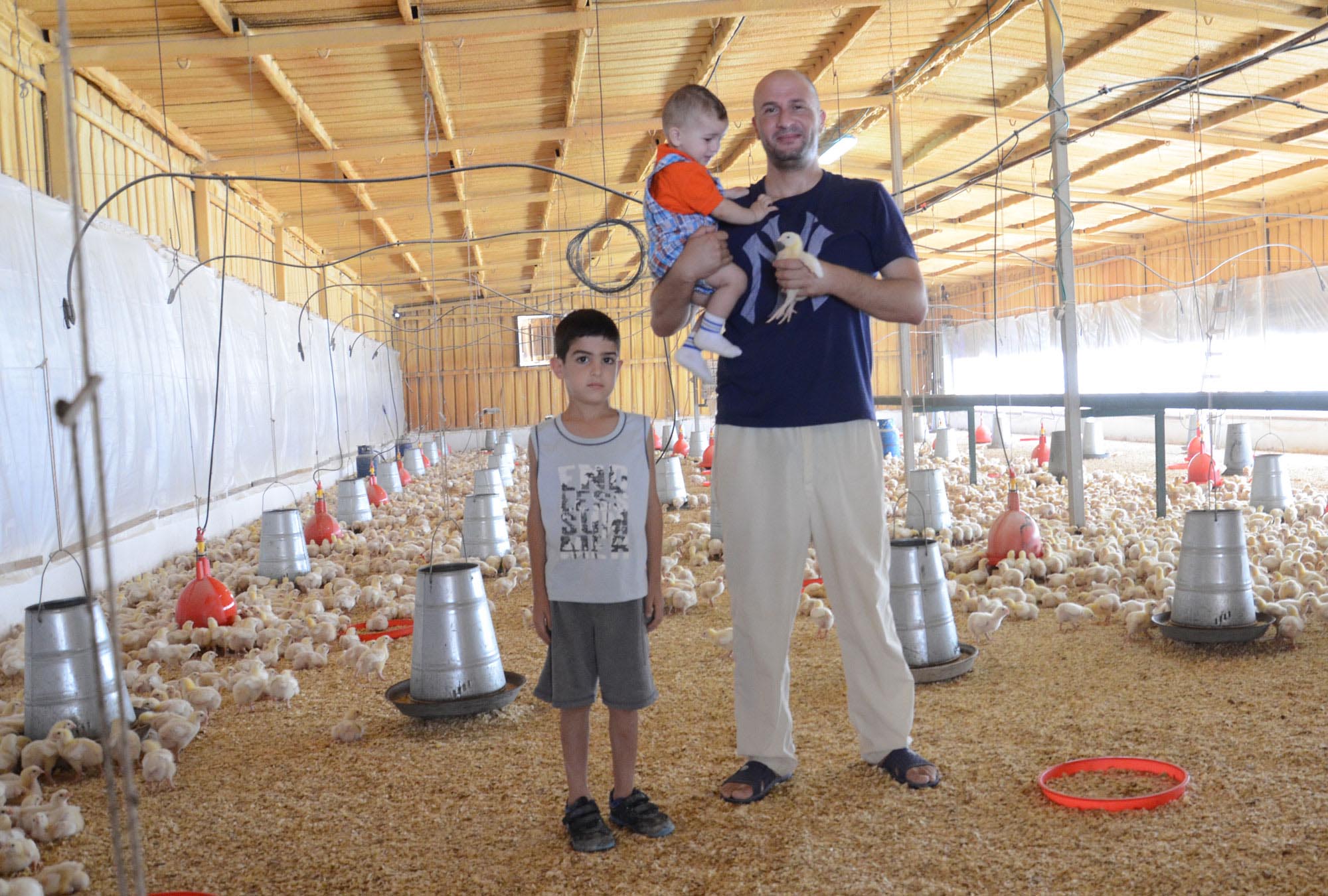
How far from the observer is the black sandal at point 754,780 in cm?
202

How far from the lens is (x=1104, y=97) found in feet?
30.1

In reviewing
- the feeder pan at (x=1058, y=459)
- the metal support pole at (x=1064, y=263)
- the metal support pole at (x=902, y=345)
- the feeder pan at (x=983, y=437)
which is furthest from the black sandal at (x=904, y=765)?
the feeder pan at (x=983, y=437)

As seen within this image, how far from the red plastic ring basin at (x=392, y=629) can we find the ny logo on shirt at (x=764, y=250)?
246 cm

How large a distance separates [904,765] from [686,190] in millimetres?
1307

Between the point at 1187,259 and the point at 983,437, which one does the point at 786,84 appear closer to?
the point at 983,437

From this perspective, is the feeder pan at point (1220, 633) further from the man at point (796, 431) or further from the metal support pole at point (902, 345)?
the metal support pole at point (902, 345)

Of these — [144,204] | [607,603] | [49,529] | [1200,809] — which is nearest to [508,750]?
[607,603]

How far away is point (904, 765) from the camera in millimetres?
2084

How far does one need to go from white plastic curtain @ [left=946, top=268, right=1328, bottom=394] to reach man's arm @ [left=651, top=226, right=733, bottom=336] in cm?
878

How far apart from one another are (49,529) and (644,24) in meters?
4.91

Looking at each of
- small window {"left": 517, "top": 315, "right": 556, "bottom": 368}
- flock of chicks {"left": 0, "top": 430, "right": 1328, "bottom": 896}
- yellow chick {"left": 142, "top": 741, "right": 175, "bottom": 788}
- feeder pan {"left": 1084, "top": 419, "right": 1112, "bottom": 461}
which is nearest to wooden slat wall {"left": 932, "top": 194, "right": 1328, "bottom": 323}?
feeder pan {"left": 1084, "top": 419, "right": 1112, "bottom": 461}

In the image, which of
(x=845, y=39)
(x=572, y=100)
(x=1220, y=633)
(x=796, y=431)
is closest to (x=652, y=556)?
(x=796, y=431)

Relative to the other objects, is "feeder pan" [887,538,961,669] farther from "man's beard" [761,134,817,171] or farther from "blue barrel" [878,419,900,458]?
"blue barrel" [878,419,900,458]

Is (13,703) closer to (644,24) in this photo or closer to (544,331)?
(644,24)
